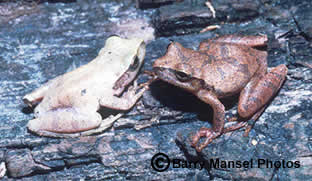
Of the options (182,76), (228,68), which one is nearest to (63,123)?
(182,76)

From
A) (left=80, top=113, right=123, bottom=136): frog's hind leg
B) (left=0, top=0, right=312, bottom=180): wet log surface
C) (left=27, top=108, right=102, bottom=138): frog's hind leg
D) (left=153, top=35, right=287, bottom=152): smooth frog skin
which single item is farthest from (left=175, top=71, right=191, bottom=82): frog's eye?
(left=27, top=108, right=102, bottom=138): frog's hind leg

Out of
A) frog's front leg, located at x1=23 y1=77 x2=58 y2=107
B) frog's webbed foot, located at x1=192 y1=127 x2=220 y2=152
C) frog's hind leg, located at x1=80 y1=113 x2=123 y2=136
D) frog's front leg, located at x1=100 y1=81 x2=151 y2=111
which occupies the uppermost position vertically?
frog's front leg, located at x1=23 y1=77 x2=58 y2=107

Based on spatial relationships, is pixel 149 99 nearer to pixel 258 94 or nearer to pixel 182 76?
pixel 182 76

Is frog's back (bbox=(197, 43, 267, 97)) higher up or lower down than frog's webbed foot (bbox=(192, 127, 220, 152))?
higher up

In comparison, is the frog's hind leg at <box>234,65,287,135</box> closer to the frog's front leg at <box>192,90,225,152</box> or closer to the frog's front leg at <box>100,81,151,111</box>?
the frog's front leg at <box>192,90,225,152</box>

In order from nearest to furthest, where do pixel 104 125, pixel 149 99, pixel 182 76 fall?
1. pixel 182 76
2. pixel 104 125
3. pixel 149 99

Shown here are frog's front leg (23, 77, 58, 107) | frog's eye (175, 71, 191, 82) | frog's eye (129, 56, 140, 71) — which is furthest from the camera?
frog's eye (129, 56, 140, 71)

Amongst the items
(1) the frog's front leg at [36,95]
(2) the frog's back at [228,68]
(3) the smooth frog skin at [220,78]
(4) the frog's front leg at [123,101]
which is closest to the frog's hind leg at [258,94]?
(3) the smooth frog skin at [220,78]

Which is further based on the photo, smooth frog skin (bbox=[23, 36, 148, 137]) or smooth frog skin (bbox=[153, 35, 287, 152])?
smooth frog skin (bbox=[23, 36, 148, 137])
